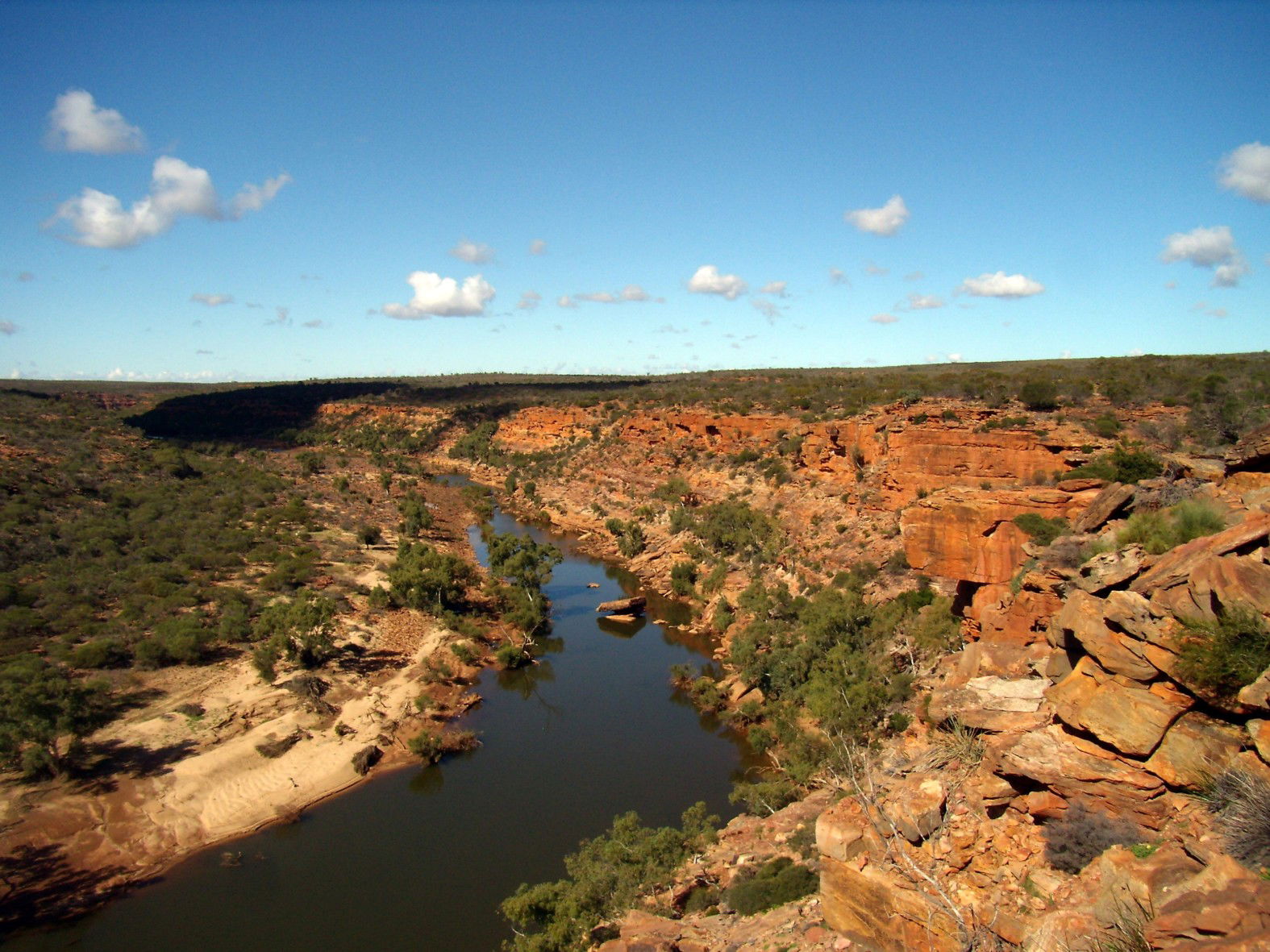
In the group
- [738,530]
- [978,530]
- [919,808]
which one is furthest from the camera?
[738,530]

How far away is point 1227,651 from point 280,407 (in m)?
99.2

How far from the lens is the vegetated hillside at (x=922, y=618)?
6.70m

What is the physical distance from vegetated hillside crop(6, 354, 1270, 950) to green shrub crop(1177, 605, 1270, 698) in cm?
3

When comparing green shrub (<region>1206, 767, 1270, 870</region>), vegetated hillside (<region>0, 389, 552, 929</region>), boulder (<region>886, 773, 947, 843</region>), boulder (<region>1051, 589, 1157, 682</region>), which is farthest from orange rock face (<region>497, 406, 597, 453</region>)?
green shrub (<region>1206, 767, 1270, 870</region>)

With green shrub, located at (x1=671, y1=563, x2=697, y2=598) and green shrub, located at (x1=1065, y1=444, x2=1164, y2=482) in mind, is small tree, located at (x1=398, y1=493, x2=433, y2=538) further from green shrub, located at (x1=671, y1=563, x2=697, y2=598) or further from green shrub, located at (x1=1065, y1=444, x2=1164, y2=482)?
green shrub, located at (x1=1065, y1=444, x2=1164, y2=482)

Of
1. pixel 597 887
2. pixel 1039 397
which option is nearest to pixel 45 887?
pixel 597 887

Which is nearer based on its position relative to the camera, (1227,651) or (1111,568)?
(1227,651)

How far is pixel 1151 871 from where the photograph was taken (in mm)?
5625

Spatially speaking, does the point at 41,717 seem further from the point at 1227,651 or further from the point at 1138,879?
the point at 1227,651

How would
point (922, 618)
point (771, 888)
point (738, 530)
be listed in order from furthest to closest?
1. point (738, 530)
2. point (922, 618)
3. point (771, 888)

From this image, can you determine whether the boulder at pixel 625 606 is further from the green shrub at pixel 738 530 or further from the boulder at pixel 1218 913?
the boulder at pixel 1218 913

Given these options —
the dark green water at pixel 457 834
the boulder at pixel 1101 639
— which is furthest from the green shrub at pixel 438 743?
the boulder at pixel 1101 639

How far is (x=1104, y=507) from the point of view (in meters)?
11.6

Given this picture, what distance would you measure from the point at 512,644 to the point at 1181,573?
73.8 ft
